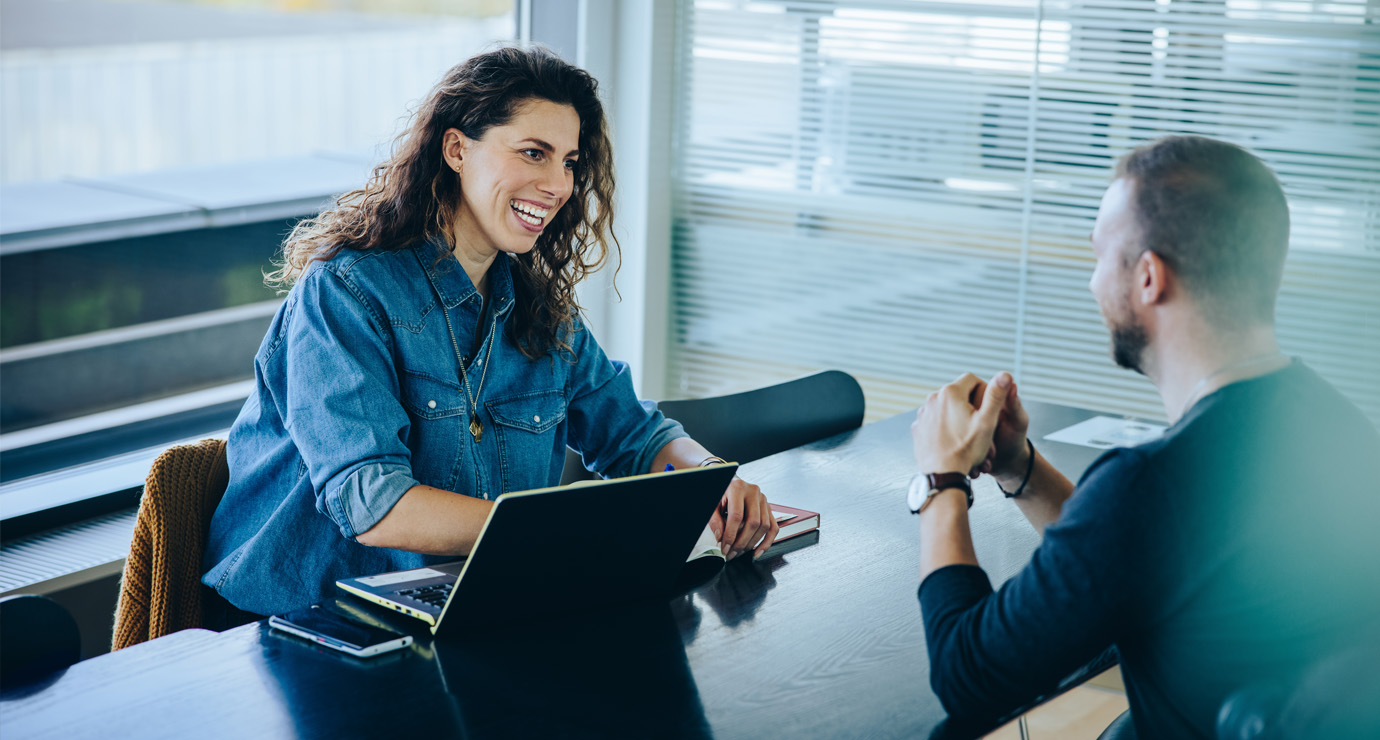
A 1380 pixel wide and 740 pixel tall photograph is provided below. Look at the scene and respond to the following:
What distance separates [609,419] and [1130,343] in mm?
1060

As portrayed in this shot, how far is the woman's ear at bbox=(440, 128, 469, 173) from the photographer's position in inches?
74.2

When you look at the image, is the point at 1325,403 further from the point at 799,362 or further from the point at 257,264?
the point at 257,264

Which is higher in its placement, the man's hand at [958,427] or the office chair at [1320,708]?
the man's hand at [958,427]

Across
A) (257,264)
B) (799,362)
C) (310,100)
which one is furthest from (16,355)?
(799,362)

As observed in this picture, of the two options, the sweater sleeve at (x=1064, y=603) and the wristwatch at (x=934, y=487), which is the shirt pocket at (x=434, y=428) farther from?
the sweater sleeve at (x=1064, y=603)

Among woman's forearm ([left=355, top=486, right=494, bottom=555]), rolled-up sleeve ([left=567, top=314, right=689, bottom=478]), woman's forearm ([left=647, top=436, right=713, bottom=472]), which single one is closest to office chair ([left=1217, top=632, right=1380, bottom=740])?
woman's forearm ([left=355, top=486, right=494, bottom=555])

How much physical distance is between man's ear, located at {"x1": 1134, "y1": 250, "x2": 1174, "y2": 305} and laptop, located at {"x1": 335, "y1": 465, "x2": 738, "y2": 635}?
1.66 feet

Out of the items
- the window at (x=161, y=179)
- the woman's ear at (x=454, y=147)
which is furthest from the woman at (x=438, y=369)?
the window at (x=161, y=179)

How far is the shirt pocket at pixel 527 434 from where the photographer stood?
187 cm

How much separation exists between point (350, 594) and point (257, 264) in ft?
9.65

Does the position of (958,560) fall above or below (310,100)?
below

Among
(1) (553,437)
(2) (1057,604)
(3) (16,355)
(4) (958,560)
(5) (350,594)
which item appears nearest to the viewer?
(2) (1057,604)

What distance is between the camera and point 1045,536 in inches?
43.4

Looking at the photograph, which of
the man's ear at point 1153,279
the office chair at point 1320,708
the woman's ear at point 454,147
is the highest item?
the woman's ear at point 454,147
